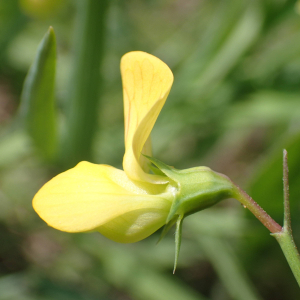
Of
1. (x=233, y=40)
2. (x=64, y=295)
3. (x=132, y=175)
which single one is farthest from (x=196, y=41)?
(x=132, y=175)

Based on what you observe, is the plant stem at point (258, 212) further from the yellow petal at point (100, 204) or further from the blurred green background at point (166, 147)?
the blurred green background at point (166, 147)

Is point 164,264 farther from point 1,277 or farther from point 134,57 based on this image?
point 134,57

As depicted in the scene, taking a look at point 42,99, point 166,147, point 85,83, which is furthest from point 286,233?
point 166,147

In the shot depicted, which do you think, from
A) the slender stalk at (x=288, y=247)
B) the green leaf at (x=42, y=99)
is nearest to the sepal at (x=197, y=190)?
the slender stalk at (x=288, y=247)

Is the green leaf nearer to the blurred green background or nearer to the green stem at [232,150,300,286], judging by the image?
the blurred green background

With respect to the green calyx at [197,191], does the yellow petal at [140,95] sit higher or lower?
higher

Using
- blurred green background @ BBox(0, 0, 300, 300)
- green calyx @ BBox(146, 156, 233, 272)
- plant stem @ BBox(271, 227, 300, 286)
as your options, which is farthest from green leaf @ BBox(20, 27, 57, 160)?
plant stem @ BBox(271, 227, 300, 286)
